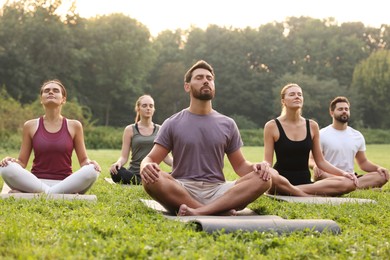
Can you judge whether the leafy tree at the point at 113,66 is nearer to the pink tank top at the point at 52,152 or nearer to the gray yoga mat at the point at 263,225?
the pink tank top at the point at 52,152

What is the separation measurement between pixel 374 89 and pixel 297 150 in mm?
52235

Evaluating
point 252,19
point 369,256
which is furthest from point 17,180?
point 252,19

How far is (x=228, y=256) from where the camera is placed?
163 inches

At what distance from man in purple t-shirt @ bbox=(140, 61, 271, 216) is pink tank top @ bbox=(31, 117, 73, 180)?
5.92 ft

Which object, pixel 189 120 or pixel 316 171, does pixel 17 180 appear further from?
pixel 316 171

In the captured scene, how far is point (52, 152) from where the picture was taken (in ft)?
24.7

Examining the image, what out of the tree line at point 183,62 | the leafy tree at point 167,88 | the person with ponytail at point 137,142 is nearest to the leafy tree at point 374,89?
the tree line at point 183,62

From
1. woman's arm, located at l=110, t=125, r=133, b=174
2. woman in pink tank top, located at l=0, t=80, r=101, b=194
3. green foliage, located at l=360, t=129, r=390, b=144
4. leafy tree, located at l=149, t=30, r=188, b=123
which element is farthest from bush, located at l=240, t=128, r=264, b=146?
woman in pink tank top, located at l=0, t=80, r=101, b=194

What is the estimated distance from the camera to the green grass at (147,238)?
163 inches

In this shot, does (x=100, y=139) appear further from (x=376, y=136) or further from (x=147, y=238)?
(x=147, y=238)

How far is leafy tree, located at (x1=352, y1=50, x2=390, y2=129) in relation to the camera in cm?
5697

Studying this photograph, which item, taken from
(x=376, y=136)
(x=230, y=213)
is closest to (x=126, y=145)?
(x=230, y=213)

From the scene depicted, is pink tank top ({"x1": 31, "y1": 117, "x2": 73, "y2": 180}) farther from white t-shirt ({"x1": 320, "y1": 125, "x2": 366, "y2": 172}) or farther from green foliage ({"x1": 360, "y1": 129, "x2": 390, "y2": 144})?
green foliage ({"x1": 360, "y1": 129, "x2": 390, "y2": 144})

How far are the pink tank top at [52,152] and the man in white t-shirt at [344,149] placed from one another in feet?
12.5
